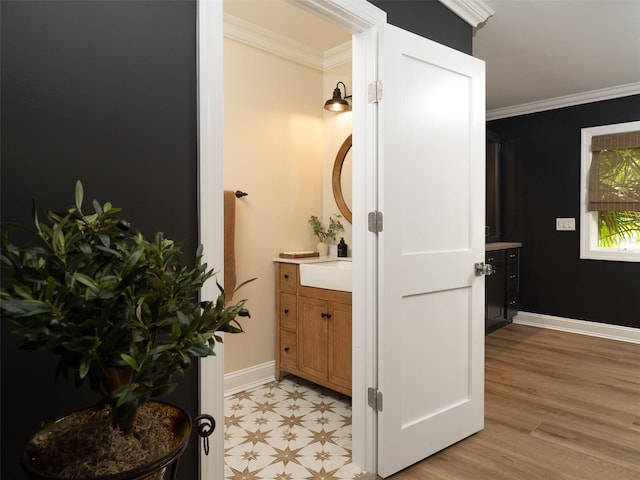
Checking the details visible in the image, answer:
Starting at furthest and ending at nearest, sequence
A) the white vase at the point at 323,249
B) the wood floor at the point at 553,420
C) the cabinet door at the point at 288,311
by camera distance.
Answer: the white vase at the point at 323,249, the cabinet door at the point at 288,311, the wood floor at the point at 553,420

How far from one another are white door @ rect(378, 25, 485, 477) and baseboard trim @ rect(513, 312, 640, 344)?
2868 mm

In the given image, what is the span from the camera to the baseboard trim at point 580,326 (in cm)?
430

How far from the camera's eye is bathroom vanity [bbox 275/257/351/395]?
277 centimetres

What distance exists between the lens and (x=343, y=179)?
3490 mm

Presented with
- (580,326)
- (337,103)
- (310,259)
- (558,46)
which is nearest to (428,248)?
(310,259)

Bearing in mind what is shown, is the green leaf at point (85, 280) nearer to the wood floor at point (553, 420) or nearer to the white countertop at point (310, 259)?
the wood floor at point (553, 420)

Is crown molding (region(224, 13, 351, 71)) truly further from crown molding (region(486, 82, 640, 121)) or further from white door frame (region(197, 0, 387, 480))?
crown molding (region(486, 82, 640, 121))

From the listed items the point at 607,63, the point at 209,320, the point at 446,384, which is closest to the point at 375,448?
the point at 446,384

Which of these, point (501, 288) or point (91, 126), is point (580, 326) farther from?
point (91, 126)

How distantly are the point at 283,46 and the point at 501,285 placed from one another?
3.25 m

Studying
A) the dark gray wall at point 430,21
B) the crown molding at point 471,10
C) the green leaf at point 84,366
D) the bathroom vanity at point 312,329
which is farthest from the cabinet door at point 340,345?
the green leaf at point 84,366

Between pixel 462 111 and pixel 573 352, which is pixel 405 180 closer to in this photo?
pixel 462 111

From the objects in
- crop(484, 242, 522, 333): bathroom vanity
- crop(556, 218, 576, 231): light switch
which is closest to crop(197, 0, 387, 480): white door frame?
crop(484, 242, 522, 333): bathroom vanity

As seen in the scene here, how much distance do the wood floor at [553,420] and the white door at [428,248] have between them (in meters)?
0.16
